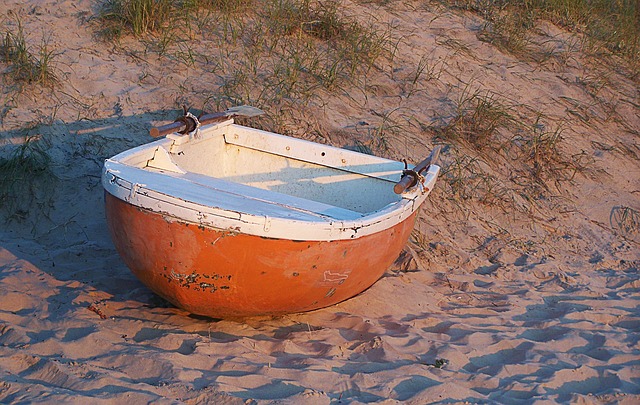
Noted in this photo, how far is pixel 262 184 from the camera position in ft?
18.2

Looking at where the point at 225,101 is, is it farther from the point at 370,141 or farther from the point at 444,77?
the point at 444,77

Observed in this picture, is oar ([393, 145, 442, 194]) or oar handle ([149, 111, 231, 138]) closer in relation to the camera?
Result: oar ([393, 145, 442, 194])

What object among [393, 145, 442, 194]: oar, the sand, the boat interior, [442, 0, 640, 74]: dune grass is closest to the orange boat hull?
the sand

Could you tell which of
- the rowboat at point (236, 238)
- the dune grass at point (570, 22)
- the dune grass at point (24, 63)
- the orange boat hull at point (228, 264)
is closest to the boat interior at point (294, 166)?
the rowboat at point (236, 238)

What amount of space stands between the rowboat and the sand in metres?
0.28

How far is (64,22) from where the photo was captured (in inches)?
280

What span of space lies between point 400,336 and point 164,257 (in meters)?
1.40

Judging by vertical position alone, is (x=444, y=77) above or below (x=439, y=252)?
above

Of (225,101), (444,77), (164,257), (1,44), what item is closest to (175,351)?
(164,257)

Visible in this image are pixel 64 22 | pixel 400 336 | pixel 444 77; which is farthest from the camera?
pixel 444 77

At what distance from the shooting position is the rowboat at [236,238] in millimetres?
3707

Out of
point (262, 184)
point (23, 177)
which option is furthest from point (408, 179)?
point (23, 177)

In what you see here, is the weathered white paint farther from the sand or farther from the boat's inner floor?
the sand

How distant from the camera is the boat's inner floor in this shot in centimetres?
525
